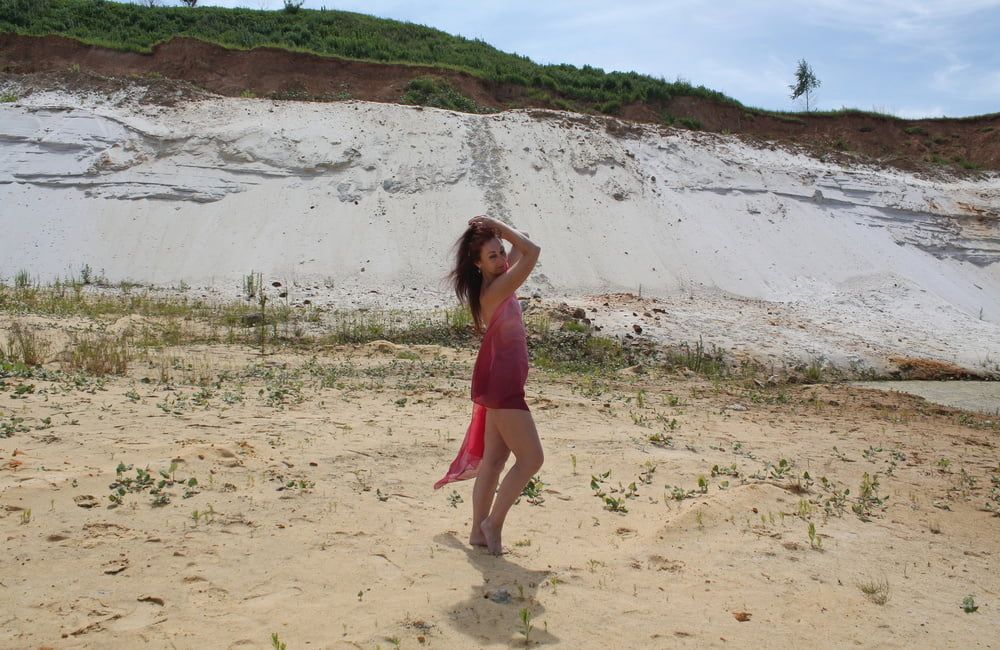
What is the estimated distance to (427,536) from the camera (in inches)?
183

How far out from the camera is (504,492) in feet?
14.1

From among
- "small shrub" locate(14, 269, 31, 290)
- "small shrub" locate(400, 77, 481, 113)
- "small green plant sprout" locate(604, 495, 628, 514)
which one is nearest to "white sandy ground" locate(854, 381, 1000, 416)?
"small green plant sprout" locate(604, 495, 628, 514)

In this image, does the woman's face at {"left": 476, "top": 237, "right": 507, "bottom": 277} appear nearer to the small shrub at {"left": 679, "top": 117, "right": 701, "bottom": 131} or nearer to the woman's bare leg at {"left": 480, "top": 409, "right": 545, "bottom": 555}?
the woman's bare leg at {"left": 480, "top": 409, "right": 545, "bottom": 555}

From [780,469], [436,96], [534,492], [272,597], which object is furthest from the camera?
[436,96]

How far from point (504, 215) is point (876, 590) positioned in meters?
16.7

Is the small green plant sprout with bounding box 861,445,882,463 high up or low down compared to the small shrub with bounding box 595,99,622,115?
down

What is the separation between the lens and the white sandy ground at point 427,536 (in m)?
3.63

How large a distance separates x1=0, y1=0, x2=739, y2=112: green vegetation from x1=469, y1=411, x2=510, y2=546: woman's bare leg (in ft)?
75.6

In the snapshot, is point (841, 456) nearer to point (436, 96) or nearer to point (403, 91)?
point (436, 96)

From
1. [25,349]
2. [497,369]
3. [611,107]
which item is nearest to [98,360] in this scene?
[25,349]

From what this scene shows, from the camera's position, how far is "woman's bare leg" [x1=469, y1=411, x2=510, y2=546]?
4406 millimetres

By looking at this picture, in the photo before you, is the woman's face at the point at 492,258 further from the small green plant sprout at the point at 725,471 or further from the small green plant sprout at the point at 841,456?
the small green plant sprout at the point at 841,456

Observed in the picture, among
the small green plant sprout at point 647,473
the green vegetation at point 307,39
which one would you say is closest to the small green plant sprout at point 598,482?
the small green plant sprout at point 647,473

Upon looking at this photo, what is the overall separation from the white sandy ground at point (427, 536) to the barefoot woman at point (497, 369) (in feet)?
1.07
